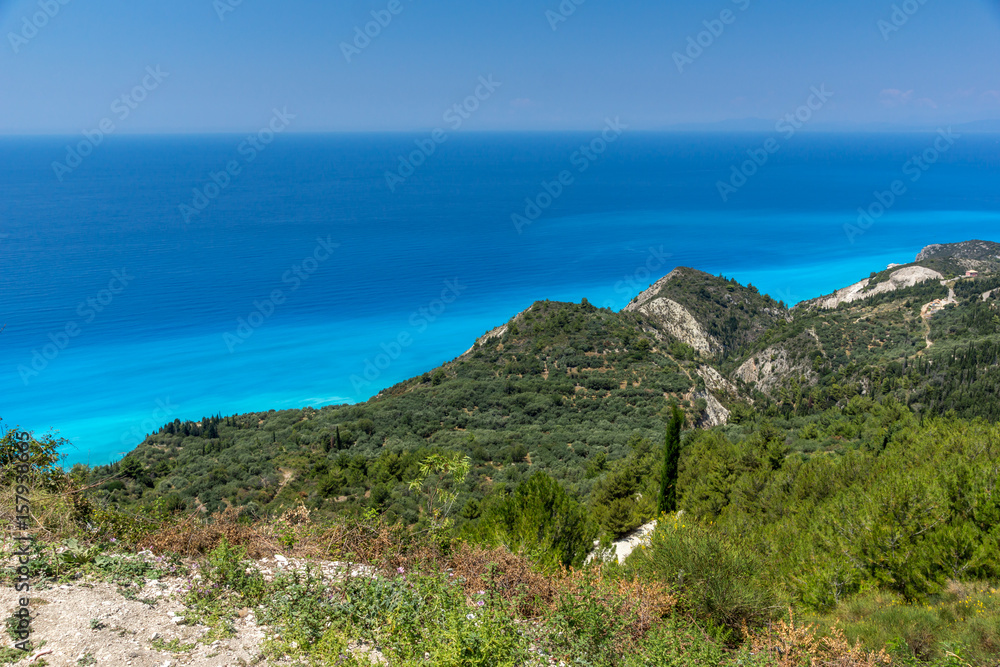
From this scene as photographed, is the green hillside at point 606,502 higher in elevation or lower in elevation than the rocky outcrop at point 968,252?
lower

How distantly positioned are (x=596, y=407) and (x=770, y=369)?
24907 mm

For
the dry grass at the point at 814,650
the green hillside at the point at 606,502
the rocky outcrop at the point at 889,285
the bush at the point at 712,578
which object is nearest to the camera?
the dry grass at the point at 814,650

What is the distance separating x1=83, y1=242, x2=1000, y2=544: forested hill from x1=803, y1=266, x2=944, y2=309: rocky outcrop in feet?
34.3

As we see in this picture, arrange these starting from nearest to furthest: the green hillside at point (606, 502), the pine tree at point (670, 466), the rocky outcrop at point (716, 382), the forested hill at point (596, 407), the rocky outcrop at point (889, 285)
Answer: the green hillside at point (606, 502) → the pine tree at point (670, 466) → the forested hill at point (596, 407) → the rocky outcrop at point (716, 382) → the rocky outcrop at point (889, 285)

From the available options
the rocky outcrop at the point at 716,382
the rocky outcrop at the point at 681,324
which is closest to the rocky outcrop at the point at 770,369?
the rocky outcrop at the point at 716,382

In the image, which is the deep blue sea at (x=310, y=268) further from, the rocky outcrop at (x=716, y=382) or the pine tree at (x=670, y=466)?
the pine tree at (x=670, y=466)

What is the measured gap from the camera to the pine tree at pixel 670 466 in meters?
18.4

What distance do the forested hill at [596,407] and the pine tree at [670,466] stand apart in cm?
75

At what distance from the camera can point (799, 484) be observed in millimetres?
14953

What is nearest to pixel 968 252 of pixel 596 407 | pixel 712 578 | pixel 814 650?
pixel 596 407

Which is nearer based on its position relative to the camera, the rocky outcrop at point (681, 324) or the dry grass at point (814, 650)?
the dry grass at point (814, 650)

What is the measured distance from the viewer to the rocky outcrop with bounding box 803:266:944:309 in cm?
6875

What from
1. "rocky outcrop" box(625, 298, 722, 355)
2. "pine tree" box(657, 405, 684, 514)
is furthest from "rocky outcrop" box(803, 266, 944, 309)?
"pine tree" box(657, 405, 684, 514)

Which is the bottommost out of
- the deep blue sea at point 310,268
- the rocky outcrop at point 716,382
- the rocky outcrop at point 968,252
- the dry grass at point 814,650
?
the dry grass at point 814,650
